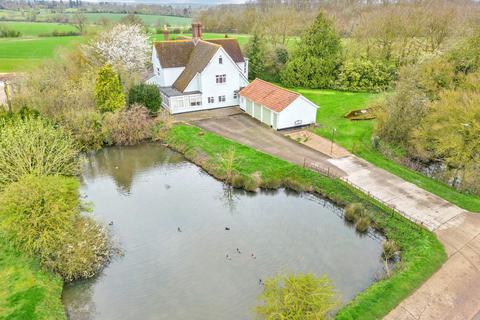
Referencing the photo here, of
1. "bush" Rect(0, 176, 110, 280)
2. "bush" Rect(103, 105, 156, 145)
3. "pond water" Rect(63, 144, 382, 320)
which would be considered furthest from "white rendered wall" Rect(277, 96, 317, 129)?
"bush" Rect(0, 176, 110, 280)

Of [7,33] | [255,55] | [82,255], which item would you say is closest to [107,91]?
[82,255]

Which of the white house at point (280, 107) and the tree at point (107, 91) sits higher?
the tree at point (107, 91)

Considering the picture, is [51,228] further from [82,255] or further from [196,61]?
[196,61]

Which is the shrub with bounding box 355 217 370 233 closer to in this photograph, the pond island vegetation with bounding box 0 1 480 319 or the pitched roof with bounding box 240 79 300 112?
the pond island vegetation with bounding box 0 1 480 319

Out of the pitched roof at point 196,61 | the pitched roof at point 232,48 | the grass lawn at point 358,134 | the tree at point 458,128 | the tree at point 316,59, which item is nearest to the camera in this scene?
the tree at point 458,128

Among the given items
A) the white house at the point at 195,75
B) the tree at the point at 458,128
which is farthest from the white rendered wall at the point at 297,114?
the tree at the point at 458,128

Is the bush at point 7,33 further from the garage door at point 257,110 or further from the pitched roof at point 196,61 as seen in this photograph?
the garage door at point 257,110
